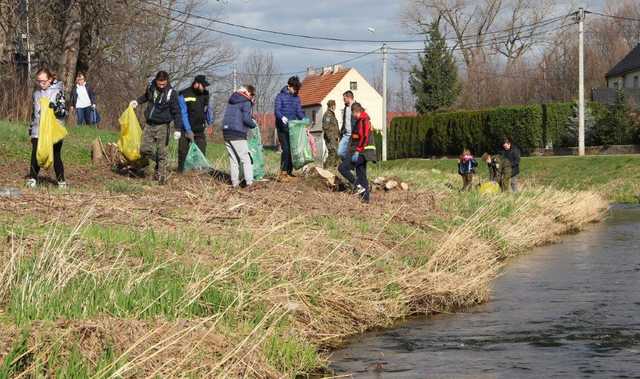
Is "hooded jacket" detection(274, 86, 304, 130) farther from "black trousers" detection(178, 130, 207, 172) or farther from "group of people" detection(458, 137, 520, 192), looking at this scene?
"group of people" detection(458, 137, 520, 192)

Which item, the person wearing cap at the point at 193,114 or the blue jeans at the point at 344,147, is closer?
the blue jeans at the point at 344,147

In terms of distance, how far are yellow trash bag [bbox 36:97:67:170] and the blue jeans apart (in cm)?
438

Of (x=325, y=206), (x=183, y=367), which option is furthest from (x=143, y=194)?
(x=183, y=367)


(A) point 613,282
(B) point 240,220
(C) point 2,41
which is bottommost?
(A) point 613,282

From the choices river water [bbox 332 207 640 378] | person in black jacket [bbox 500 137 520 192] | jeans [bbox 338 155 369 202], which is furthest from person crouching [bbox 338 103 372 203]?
person in black jacket [bbox 500 137 520 192]

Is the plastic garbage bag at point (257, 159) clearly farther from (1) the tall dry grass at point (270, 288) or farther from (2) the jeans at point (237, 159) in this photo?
(1) the tall dry grass at point (270, 288)

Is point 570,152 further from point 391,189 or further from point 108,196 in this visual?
point 108,196

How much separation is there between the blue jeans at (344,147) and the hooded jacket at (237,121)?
1.59m

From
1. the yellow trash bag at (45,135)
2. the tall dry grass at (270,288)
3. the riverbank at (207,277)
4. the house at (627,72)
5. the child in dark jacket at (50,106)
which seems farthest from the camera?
the house at (627,72)

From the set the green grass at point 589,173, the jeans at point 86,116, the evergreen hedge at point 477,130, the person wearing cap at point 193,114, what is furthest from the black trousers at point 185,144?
the evergreen hedge at point 477,130

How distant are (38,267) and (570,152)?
41847 millimetres

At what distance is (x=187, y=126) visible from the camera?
1719cm

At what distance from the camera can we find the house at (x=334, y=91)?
9438 centimetres

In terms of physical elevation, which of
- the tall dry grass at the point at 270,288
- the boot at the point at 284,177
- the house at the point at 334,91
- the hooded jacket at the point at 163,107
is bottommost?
the tall dry grass at the point at 270,288
